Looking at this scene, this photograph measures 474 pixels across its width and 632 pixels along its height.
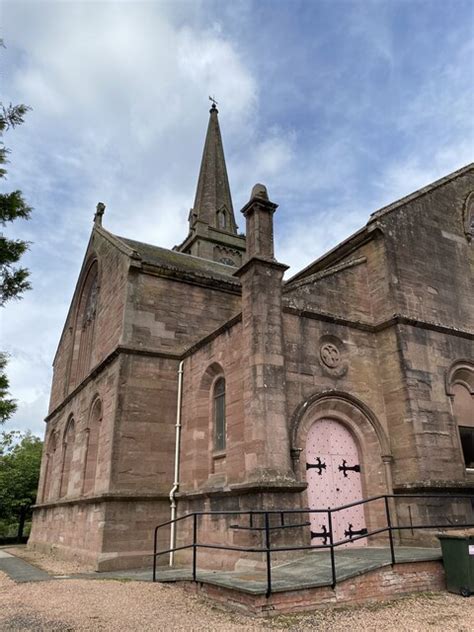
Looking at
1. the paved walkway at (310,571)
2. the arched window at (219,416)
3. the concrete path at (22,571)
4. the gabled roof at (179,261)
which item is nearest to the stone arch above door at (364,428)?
the paved walkway at (310,571)

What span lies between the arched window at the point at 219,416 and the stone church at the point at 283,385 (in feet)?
0.17

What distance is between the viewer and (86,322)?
21.5m

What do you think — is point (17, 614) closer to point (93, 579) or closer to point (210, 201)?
point (93, 579)

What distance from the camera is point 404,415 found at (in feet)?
39.1

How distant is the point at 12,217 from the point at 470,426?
12.7 meters

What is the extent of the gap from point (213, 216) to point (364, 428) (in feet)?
82.6

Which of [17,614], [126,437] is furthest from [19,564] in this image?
[17,614]

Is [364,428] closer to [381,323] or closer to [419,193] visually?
[381,323]

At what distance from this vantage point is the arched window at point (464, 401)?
12812 mm

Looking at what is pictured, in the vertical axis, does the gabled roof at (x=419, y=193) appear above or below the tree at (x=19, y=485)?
above

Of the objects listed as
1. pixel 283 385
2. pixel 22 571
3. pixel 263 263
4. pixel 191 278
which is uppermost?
pixel 191 278

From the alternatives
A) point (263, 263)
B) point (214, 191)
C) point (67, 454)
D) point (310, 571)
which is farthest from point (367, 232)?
point (214, 191)

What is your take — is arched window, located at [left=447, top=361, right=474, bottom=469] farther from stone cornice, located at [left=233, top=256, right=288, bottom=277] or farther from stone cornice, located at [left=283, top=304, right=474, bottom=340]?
stone cornice, located at [left=233, top=256, right=288, bottom=277]

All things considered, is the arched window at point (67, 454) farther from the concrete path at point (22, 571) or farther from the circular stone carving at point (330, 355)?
the circular stone carving at point (330, 355)
